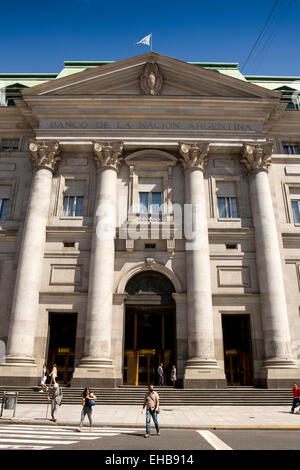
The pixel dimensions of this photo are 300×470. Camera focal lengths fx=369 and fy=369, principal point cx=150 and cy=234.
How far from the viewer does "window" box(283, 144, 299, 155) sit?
32.1 metres

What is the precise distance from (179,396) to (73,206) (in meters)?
16.2

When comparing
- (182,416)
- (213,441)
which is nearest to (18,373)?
(182,416)

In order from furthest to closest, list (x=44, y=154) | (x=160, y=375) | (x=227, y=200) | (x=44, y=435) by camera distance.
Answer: (x=227, y=200)
(x=44, y=154)
(x=160, y=375)
(x=44, y=435)

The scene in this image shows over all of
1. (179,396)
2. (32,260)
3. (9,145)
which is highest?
(9,145)

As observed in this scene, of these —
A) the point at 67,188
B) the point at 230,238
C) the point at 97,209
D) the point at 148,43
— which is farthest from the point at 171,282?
the point at 148,43

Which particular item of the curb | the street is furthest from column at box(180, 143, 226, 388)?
the street

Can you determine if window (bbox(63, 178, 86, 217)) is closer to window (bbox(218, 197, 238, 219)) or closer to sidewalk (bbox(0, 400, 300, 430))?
window (bbox(218, 197, 238, 219))

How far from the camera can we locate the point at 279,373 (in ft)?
77.9

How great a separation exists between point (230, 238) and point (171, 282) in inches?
227

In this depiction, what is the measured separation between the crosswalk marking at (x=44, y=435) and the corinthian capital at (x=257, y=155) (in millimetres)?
22026

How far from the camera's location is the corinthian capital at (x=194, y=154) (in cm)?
2928

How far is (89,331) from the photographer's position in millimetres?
24812

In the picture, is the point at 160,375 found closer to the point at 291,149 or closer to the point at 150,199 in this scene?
the point at 150,199
